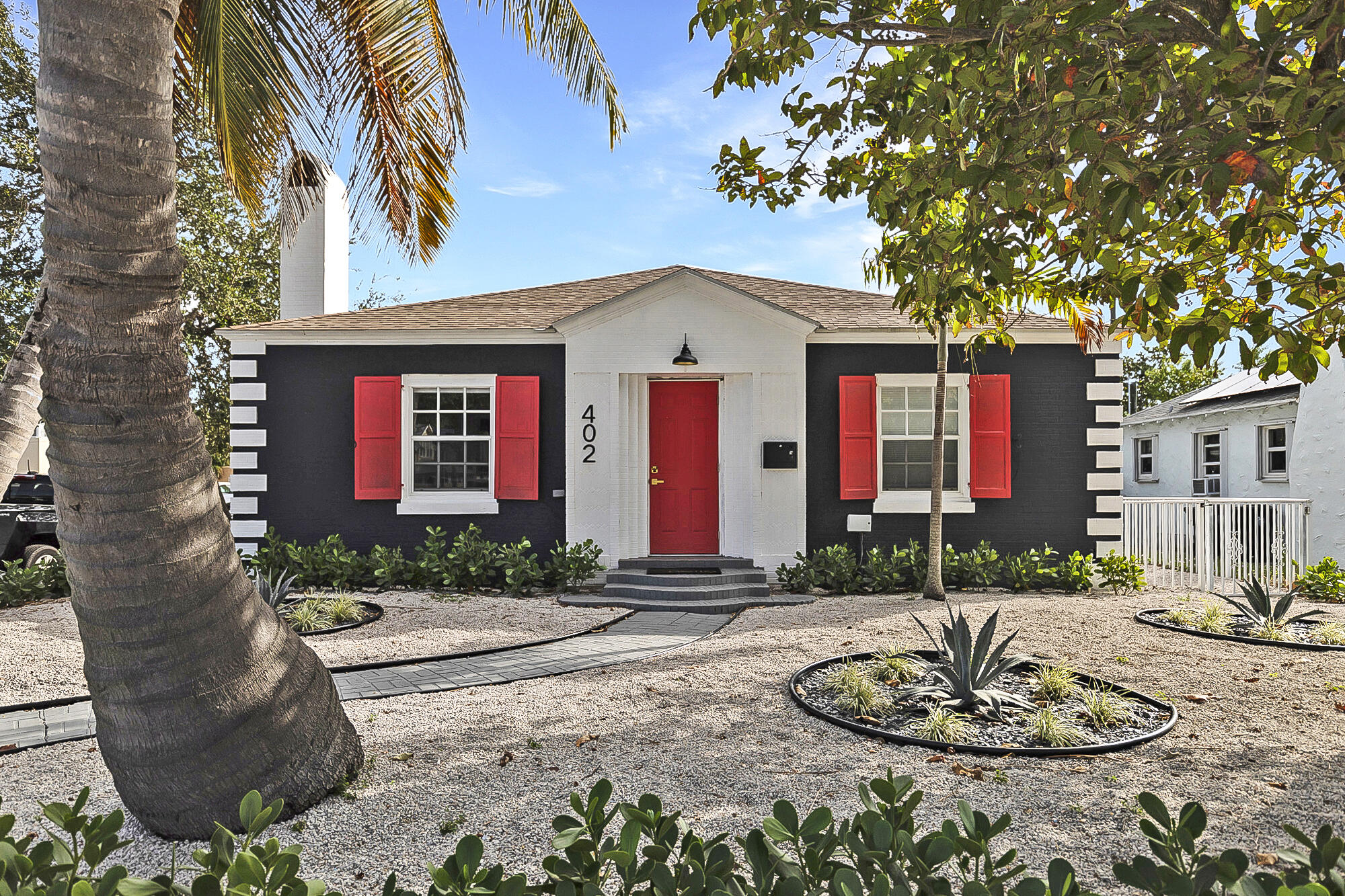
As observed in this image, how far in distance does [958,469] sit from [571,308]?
5894 millimetres

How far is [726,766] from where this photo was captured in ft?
11.5

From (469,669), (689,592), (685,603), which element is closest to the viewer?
(469,669)

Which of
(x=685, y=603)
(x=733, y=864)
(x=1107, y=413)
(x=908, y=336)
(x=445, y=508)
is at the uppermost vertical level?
Result: (x=908, y=336)

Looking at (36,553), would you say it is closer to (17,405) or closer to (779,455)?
(17,405)

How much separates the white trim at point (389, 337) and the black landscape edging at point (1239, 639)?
7.34m

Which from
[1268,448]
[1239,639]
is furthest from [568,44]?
[1268,448]

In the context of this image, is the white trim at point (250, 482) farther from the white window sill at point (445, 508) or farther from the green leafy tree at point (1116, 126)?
the green leafy tree at point (1116, 126)

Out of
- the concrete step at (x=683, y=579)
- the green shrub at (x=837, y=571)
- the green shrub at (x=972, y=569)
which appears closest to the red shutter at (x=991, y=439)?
the green shrub at (x=972, y=569)

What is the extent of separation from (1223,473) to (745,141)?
16.1 metres

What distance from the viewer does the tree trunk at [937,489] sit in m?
8.55

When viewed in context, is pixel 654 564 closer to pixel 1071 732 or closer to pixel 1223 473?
pixel 1071 732

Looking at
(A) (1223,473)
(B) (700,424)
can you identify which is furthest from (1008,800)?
(A) (1223,473)

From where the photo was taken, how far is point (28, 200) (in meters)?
14.6

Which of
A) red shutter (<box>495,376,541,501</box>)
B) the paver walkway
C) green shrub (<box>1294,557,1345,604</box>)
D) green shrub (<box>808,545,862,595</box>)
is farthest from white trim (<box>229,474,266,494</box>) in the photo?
green shrub (<box>1294,557,1345,604</box>)
